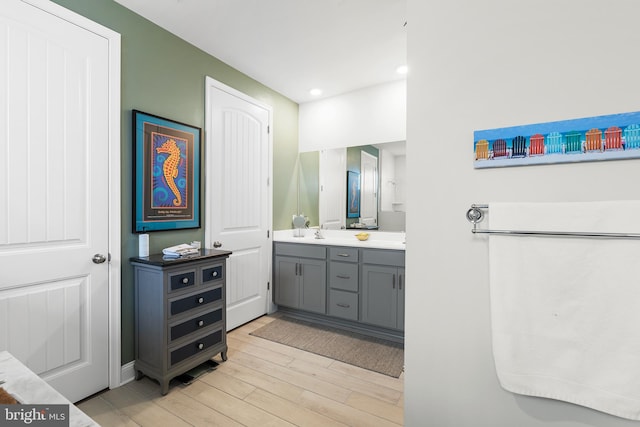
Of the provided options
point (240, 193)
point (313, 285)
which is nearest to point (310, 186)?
point (240, 193)

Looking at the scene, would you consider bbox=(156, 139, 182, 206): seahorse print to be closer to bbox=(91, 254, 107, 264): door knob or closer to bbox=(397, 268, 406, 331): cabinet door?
bbox=(91, 254, 107, 264): door knob

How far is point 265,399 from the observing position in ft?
6.39

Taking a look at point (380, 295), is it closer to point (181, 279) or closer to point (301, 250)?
point (301, 250)

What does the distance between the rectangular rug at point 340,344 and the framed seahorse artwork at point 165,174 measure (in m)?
1.39

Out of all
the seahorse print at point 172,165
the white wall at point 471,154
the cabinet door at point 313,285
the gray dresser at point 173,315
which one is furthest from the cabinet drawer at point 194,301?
the white wall at point 471,154

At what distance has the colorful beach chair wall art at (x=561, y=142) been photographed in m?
0.92

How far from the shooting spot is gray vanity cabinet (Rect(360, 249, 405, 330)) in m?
2.76

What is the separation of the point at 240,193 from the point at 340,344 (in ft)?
6.04

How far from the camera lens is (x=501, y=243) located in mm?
1063

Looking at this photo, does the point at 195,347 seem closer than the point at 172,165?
Yes

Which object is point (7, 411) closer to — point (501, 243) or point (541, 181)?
point (501, 243)

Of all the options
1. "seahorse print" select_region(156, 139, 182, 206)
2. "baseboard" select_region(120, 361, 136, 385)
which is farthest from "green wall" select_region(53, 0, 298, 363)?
"seahorse print" select_region(156, 139, 182, 206)

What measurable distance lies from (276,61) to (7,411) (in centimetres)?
299

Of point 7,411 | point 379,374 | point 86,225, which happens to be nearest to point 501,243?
point 7,411
